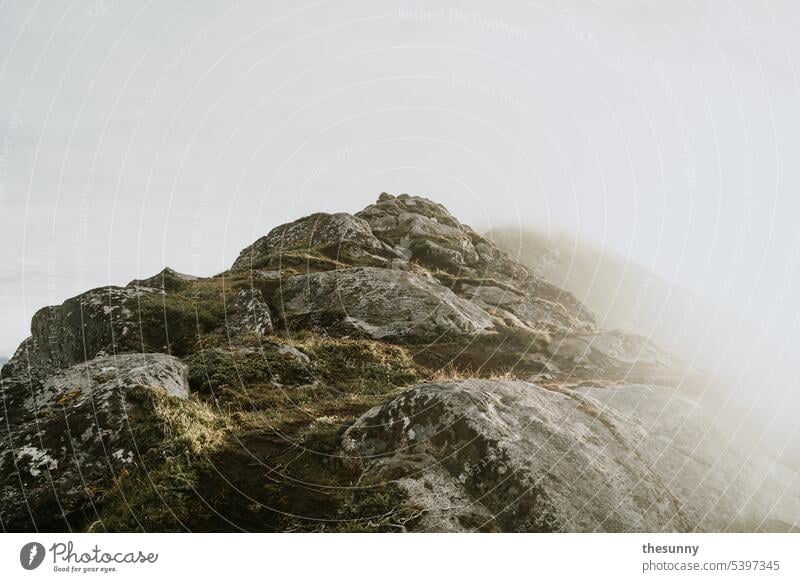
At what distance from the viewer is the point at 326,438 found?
15.1 m

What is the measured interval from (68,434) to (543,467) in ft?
42.1

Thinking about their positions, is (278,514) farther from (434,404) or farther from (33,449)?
(33,449)

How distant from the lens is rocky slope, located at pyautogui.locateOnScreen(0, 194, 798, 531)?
11938 millimetres

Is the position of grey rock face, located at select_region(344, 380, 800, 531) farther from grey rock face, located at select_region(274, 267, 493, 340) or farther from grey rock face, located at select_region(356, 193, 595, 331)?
grey rock face, located at select_region(356, 193, 595, 331)

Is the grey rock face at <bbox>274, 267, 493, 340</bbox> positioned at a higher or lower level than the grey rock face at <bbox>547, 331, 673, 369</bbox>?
higher

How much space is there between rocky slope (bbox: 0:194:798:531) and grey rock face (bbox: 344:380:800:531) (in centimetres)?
5

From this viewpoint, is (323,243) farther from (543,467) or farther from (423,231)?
(543,467)

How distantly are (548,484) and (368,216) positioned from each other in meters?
42.6
